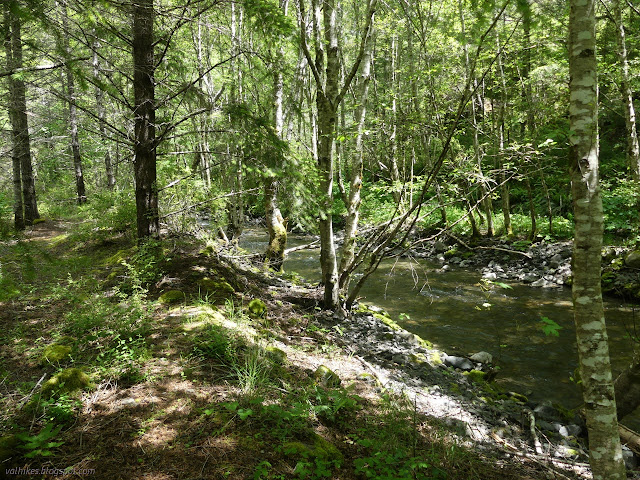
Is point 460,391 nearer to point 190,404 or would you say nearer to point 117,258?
point 190,404

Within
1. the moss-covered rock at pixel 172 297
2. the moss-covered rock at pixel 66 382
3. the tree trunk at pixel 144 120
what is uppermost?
the tree trunk at pixel 144 120

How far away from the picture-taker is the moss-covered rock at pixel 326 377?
159 inches

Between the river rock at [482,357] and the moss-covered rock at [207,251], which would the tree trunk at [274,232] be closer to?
the moss-covered rock at [207,251]

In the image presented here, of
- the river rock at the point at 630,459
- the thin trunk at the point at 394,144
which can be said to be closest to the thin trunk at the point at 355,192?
the thin trunk at the point at 394,144

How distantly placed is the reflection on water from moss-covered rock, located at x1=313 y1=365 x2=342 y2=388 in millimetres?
1939

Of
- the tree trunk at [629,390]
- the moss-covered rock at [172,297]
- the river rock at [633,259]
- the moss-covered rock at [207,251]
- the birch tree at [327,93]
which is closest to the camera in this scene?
the tree trunk at [629,390]

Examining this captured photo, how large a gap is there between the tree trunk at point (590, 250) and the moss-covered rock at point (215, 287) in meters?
4.83

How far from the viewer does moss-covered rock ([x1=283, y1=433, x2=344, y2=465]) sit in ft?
8.76

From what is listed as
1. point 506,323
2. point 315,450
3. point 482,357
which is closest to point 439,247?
point 506,323

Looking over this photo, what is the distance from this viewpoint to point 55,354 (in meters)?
3.30

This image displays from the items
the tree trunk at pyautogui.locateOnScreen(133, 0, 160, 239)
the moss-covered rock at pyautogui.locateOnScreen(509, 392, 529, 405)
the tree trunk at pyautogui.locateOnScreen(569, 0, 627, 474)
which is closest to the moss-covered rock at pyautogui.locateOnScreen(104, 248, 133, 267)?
the tree trunk at pyautogui.locateOnScreen(133, 0, 160, 239)

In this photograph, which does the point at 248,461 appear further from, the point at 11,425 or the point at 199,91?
the point at 199,91

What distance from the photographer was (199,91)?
18.6 ft

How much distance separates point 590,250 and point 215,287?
16.6 feet
